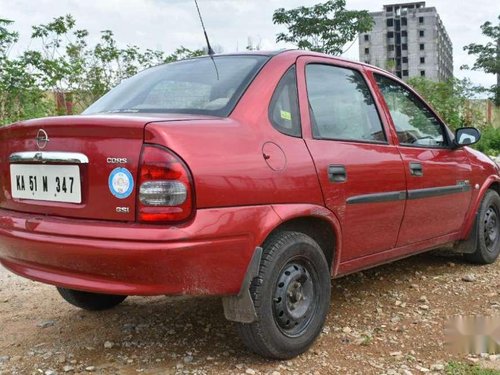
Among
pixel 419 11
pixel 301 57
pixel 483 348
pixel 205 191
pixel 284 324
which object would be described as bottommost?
pixel 483 348

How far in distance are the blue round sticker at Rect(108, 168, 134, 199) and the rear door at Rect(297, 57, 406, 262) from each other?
101 centimetres

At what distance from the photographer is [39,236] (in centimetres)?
255

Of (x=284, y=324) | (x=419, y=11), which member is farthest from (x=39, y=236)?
(x=419, y=11)

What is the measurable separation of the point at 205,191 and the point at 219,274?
38 cm

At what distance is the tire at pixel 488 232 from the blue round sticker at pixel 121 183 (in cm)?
323

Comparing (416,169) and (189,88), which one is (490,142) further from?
(189,88)

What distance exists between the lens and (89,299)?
3.59m

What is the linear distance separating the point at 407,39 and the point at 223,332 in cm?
9093

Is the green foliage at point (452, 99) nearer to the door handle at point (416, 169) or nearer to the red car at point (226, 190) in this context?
the door handle at point (416, 169)

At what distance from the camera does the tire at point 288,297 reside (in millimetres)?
2609

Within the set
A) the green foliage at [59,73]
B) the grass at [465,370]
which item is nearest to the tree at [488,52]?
the green foliage at [59,73]

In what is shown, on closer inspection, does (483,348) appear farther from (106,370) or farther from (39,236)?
(39,236)

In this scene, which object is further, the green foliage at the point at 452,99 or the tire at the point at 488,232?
the green foliage at the point at 452,99

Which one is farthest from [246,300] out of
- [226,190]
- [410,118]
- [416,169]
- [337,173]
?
[410,118]
